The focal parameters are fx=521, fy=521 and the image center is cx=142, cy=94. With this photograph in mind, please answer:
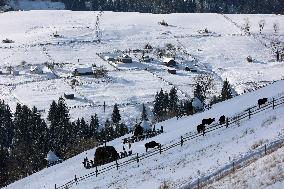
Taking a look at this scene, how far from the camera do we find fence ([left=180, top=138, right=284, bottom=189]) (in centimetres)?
3060

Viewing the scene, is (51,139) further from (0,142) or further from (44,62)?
(44,62)

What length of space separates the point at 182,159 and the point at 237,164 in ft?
21.9

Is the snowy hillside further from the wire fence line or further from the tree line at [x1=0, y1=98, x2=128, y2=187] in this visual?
the tree line at [x1=0, y1=98, x2=128, y2=187]

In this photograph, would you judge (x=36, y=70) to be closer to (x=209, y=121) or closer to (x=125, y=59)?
(x=125, y=59)

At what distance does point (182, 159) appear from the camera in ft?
125

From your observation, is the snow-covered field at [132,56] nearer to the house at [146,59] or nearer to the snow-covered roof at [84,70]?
the house at [146,59]

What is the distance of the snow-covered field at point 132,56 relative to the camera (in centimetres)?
11662

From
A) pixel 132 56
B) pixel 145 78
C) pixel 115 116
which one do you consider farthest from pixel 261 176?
pixel 132 56

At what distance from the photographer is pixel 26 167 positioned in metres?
73.2

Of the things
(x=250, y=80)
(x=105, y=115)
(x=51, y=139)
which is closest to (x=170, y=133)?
(x=51, y=139)

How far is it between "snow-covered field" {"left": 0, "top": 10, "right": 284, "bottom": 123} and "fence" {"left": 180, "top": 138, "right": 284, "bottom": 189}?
217ft

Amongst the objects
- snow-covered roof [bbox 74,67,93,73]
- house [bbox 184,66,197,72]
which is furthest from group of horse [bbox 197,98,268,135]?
house [bbox 184,66,197,72]

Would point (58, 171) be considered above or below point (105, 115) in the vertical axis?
above

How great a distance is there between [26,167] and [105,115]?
30040 millimetres
